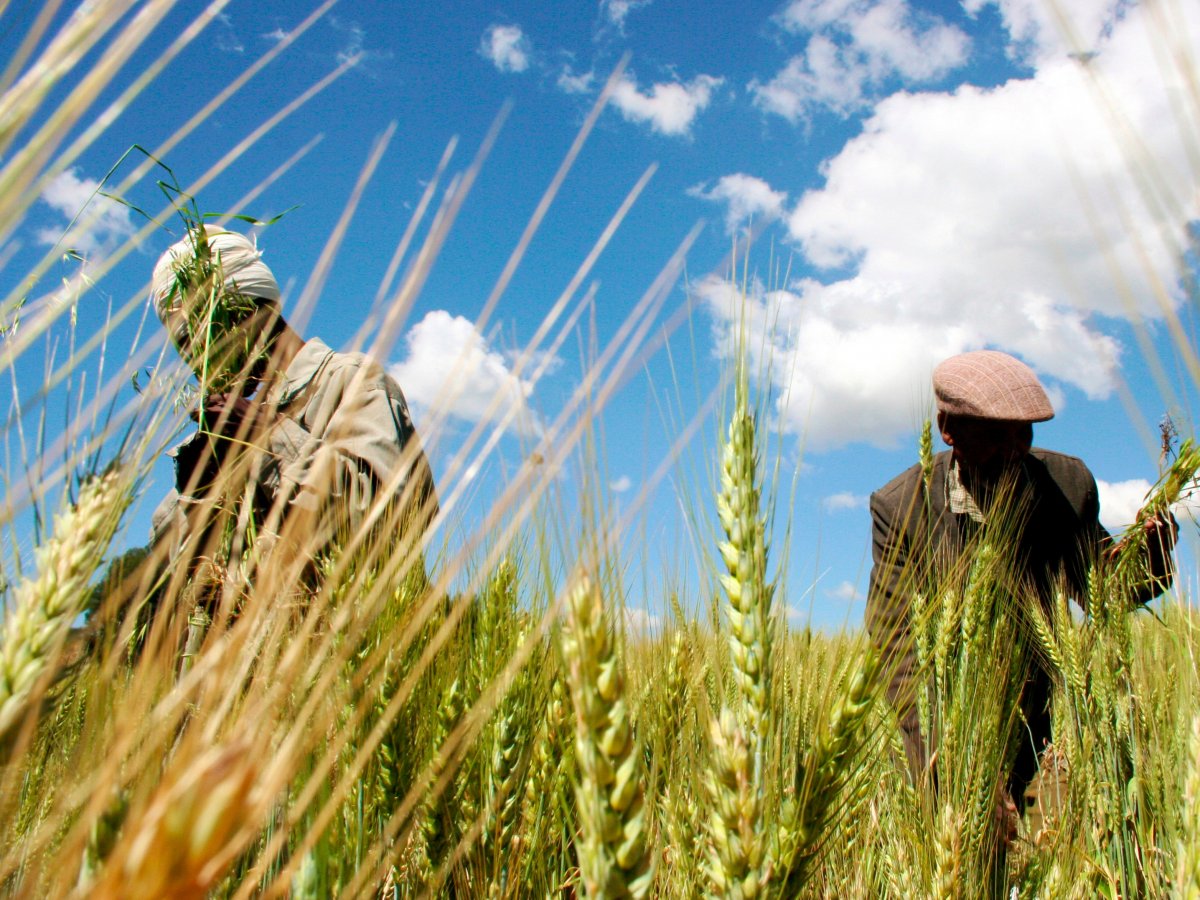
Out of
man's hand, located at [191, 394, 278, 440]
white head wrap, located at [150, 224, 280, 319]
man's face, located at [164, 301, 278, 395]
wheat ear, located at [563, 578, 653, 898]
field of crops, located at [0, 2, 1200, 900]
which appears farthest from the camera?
white head wrap, located at [150, 224, 280, 319]

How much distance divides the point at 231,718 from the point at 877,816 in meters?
2.10

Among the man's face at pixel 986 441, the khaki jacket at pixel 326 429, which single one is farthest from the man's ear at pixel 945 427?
the khaki jacket at pixel 326 429

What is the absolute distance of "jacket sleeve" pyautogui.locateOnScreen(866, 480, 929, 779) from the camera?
4.40ft

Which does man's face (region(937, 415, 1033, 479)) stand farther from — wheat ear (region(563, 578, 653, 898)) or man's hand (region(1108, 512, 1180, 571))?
wheat ear (region(563, 578, 653, 898))

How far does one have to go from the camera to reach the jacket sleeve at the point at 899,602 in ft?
4.40

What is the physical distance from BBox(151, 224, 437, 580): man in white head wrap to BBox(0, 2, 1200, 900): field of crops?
0.35ft

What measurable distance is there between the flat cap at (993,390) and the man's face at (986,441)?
0.17 feet

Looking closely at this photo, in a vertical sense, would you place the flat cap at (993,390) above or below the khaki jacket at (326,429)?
above

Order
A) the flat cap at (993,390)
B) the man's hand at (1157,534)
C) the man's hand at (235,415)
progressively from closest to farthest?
the man's hand at (235,415), the man's hand at (1157,534), the flat cap at (993,390)

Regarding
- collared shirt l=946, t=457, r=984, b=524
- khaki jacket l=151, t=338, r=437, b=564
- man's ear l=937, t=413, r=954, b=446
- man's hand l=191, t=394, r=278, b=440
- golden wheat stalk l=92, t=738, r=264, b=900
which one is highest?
man's ear l=937, t=413, r=954, b=446

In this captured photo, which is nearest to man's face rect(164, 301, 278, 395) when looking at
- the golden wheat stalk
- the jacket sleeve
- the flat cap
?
the golden wheat stalk

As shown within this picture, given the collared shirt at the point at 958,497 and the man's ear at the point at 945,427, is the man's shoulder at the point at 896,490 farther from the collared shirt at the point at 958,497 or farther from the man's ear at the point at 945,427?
the man's ear at the point at 945,427

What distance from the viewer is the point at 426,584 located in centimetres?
146

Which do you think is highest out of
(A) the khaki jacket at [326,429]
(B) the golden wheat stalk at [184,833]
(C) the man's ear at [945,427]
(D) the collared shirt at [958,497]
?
(C) the man's ear at [945,427]
